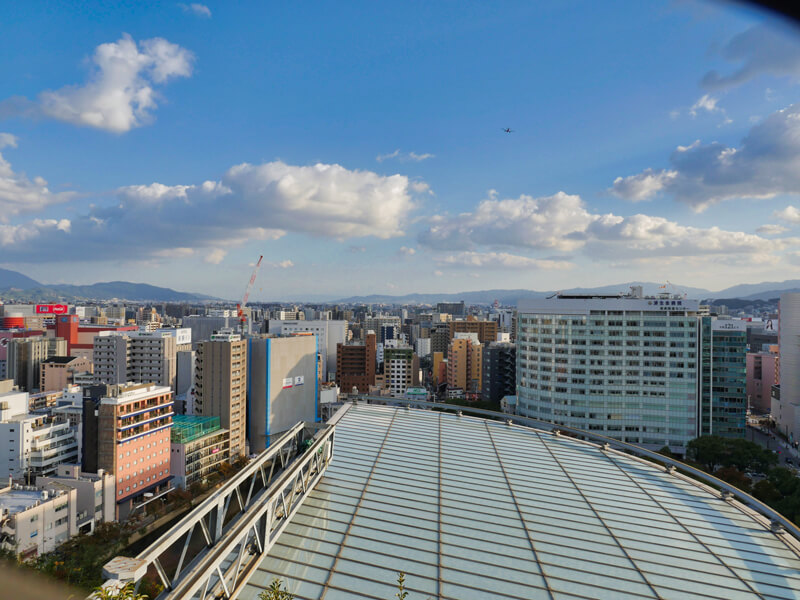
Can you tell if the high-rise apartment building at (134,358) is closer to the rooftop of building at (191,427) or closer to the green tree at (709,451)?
the rooftop of building at (191,427)

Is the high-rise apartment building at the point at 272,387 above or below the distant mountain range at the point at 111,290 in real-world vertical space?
below

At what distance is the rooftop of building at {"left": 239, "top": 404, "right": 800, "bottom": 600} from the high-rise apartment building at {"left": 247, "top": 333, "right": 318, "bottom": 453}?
13439mm

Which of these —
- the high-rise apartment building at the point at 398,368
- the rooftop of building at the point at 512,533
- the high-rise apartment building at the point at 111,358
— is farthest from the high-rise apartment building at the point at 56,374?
the rooftop of building at the point at 512,533

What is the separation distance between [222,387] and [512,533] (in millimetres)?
14871

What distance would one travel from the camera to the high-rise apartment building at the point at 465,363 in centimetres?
2936

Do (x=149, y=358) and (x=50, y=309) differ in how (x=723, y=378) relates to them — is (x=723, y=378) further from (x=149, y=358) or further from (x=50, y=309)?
(x=50, y=309)

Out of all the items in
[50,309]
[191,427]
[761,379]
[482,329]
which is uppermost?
[50,309]

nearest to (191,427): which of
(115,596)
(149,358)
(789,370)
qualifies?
(149,358)

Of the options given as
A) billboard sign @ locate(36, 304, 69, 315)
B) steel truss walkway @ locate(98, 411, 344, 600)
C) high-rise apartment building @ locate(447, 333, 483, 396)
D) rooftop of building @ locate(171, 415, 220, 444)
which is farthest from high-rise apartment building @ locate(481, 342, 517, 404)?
billboard sign @ locate(36, 304, 69, 315)

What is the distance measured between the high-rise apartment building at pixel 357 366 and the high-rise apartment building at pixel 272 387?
8.15m

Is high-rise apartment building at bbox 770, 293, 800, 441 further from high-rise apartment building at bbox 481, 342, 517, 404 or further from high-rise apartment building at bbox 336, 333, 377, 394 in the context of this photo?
high-rise apartment building at bbox 336, 333, 377, 394

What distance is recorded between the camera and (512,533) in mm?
3469

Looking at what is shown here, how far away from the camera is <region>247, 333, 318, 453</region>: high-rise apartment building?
60.1 ft

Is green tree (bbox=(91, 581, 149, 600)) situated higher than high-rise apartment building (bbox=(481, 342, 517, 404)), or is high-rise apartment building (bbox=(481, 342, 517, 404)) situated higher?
green tree (bbox=(91, 581, 149, 600))
